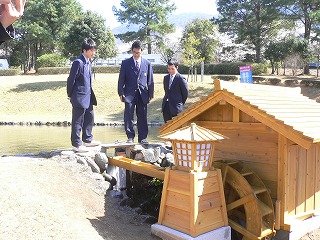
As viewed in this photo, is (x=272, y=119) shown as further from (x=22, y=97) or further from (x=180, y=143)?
(x=22, y=97)

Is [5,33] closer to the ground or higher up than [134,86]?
higher up

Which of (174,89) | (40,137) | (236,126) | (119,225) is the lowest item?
(40,137)

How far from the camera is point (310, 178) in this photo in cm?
586

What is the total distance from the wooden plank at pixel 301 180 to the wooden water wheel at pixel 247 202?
0.62 m

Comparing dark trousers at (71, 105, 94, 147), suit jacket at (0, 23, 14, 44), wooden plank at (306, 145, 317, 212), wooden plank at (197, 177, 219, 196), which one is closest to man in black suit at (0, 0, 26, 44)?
suit jacket at (0, 23, 14, 44)

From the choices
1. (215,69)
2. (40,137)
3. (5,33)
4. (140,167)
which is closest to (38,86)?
(40,137)

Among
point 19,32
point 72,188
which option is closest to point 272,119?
point 72,188

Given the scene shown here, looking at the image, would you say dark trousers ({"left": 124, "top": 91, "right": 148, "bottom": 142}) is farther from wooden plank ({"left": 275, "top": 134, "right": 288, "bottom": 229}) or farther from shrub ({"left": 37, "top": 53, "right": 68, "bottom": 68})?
shrub ({"left": 37, "top": 53, "right": 68, "bottom": 68})

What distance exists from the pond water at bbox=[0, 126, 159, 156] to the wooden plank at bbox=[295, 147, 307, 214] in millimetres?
7608

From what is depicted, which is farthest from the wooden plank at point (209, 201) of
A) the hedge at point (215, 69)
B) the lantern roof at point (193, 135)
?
the hedge at point (215, 69)

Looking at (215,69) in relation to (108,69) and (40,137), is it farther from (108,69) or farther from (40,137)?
(40,137)

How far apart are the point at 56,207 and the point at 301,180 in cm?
355

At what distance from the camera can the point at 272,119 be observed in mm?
4922

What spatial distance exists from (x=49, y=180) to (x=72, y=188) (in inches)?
14.2
